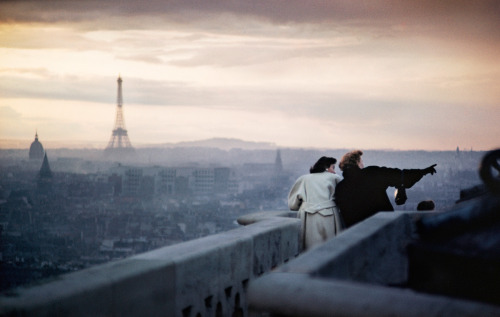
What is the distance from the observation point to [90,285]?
301 cm

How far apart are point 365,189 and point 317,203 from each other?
508 millimetres

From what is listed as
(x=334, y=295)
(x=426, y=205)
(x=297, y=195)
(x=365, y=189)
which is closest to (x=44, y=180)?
(x=426, y=205)

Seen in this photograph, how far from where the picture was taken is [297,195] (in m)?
6.91

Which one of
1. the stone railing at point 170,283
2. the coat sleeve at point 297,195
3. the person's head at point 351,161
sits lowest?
the stone railing at point 170,283

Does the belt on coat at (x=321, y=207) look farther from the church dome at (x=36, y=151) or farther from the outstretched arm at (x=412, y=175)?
the church dome at (x=36, y=151)

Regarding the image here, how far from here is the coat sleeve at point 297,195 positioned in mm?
6895

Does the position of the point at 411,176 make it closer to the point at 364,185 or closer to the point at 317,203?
the point at 364,185

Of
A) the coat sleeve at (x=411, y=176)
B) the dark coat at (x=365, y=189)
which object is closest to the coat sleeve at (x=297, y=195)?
the dark coat at (x=365, y=189)

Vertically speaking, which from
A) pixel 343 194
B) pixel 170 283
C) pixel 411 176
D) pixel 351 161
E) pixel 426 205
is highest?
pixel 351 161

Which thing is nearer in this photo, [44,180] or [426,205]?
[426,205]

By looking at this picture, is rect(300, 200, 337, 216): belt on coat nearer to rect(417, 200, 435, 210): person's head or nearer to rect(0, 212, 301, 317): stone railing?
rect(0, 212, 301, 317): stone railing

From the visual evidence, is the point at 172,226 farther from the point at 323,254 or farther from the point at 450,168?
the point at 323,254

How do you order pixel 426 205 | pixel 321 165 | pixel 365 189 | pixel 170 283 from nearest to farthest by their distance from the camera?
pixel 170 283 → pixel 365 189 → pixel 321 165 → pixel 426 205

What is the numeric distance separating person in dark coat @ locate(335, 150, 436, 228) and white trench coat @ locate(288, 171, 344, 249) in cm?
9
